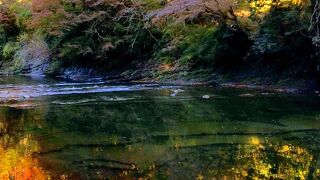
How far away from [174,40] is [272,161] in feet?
55.4

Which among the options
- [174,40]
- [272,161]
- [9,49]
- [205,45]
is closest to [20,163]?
[272,161]

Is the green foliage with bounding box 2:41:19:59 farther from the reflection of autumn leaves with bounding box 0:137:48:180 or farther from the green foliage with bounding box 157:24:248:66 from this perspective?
the reflection of autumn leaves with bounding box 0:137:48:180

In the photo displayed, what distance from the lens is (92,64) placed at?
27.7 metres

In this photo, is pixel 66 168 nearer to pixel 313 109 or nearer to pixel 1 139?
pixel 1 139

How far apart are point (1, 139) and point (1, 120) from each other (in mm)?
2973

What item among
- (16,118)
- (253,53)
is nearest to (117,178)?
(16,118)

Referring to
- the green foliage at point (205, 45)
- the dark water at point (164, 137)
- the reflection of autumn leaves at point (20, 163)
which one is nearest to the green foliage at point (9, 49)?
the green foliage at point (205, 45)

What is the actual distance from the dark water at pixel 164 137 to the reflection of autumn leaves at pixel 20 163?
15 mm

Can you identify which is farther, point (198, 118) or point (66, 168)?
point (198, 118)

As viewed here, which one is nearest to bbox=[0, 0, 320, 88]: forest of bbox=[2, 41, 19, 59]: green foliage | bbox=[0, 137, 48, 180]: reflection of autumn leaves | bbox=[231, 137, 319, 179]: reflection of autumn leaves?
bbox=[2, 41, 19, 59]: green foliage

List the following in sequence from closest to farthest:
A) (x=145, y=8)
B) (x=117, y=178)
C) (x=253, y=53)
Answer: (x=117, y=178) → (x=253, y=53) → (x=145, y=8)

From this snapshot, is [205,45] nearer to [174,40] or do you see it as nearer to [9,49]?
[174,40]

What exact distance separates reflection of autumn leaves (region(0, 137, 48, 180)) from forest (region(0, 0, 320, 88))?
998cm

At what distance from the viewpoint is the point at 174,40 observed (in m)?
23.8
